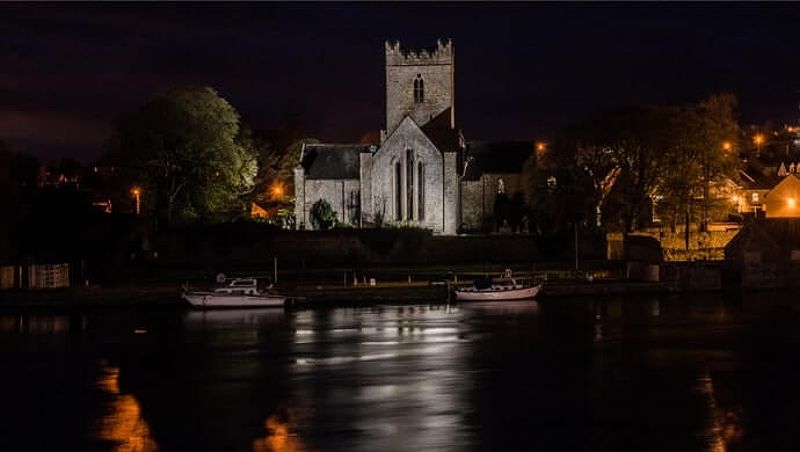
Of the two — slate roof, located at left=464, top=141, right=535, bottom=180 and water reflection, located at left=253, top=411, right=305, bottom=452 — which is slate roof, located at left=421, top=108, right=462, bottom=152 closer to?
slate roof, located at left=464, top=141, right=535, bottom=180

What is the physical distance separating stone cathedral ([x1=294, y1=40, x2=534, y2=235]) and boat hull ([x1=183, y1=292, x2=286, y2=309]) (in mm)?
19618

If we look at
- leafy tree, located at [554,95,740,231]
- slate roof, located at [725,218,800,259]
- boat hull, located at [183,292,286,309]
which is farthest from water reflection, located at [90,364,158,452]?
leafy tree, located at [554,95,740,231]

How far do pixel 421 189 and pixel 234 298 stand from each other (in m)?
22.4

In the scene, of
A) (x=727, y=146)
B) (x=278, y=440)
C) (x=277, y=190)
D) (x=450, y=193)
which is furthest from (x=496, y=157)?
(x=278, y=440)

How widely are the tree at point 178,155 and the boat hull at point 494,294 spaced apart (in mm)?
17968

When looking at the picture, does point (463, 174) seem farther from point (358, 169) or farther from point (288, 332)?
point (288, 332)

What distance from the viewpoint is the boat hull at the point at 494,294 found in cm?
5591

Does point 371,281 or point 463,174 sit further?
point 463,174

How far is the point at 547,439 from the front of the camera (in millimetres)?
27219

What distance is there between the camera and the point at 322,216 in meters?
73.2

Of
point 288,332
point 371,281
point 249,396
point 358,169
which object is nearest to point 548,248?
point 371,281

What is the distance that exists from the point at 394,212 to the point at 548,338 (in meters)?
31.9

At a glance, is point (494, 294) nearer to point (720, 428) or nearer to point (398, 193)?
point (398, 193)

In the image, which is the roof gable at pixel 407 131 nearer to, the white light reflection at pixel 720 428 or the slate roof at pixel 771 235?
the slate roof at pixel 771 235
